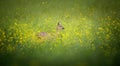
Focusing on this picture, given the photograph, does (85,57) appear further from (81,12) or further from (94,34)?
(81,12)

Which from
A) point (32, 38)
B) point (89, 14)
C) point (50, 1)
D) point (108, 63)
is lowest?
point (108, 63)

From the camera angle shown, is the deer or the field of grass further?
the deer

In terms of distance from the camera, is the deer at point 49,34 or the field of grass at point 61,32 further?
the deer at point 49,34

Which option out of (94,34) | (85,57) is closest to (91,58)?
→ (85,57)

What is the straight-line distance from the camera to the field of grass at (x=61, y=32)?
269 inches

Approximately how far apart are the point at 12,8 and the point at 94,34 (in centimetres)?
586

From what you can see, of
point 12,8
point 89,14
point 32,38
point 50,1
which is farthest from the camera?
point 50,1

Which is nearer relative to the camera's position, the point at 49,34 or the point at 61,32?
the point at 49,34

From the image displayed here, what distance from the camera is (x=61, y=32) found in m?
8.65

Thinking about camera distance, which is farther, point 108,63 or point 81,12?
point 81,12

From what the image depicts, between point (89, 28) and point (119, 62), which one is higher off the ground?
point (89, 28)

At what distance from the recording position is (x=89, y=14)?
10719 mm

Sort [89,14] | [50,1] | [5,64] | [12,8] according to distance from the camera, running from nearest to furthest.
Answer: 1. [5,64]
2. [89,14]
3. [12,8]
4. [50,1]

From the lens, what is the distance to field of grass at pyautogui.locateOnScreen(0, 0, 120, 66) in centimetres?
682
